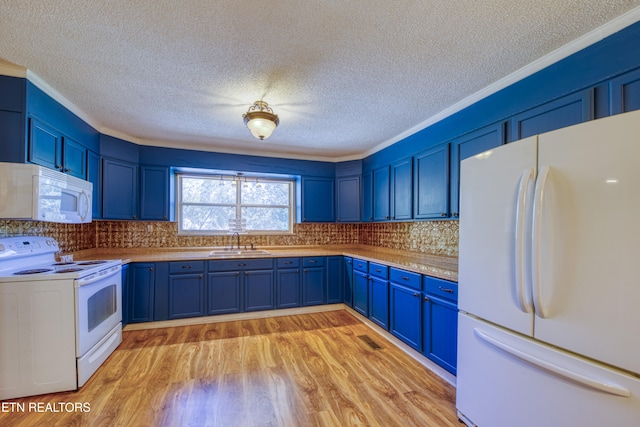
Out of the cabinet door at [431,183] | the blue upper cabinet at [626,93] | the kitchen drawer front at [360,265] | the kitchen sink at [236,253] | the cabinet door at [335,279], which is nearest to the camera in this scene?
the blue upper cabinet at [626,93]

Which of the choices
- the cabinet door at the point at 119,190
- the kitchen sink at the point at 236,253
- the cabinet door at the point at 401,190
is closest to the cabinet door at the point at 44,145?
the cabinet door at the point at 119,190

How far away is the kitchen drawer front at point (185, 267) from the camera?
3.14 meters

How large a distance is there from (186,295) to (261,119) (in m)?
2.37

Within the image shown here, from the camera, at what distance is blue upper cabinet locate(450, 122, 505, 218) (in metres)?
2.06

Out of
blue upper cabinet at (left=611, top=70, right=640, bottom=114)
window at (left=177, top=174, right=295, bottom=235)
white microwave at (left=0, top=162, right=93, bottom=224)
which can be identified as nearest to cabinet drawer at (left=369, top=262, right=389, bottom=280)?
window at (left=177, top=174, right=295, bottom=235)

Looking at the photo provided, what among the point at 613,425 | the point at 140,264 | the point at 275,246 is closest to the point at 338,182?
the point at 275,246

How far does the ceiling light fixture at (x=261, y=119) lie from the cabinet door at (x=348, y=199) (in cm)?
212

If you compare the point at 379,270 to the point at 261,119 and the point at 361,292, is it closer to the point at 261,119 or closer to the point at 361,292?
the point at 361,292

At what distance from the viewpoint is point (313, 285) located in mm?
3697

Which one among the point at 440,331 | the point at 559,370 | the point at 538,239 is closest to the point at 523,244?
the point at 538,239

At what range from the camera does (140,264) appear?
305cm

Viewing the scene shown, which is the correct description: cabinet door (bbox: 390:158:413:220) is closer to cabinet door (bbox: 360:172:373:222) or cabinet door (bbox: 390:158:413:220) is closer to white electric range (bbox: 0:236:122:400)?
cabinet door (bbox: 360:172:373:222)

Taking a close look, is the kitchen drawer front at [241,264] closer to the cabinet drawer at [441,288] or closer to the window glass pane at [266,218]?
the window glass pane at [266,218]

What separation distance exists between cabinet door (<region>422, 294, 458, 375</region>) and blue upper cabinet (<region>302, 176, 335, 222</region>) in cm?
225
